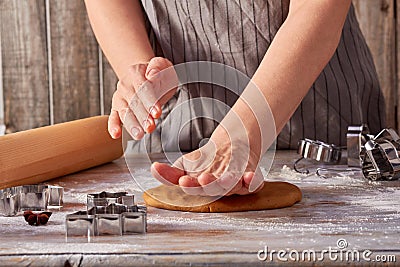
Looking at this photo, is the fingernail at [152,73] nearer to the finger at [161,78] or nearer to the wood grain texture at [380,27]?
the finger at [161,78]

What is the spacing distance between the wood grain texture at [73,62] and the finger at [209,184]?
56.5 inches

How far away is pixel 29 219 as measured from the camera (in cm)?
82

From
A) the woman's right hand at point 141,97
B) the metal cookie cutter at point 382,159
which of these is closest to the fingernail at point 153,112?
the woman's right hand at point 141,97

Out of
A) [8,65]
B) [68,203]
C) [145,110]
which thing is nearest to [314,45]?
[145,110]

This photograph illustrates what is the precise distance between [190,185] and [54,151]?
32 centimetres

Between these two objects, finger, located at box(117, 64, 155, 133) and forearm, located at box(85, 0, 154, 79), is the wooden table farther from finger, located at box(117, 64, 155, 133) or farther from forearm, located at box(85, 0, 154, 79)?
forearm, located at box(85, 0, 154, 79)

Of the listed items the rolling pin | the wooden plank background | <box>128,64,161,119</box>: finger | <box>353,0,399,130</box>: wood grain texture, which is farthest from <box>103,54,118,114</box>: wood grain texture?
<box>128,64,161,119</box>: finger

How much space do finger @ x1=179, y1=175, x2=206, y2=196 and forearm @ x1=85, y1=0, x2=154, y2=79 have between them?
378mm

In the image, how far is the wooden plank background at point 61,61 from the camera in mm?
2207

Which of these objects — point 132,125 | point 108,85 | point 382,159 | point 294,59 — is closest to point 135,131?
point 132,125

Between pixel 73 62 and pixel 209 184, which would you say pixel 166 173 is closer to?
pixel 209 184

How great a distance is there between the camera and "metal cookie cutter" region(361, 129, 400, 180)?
109 cm

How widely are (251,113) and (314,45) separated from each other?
7.0 inches

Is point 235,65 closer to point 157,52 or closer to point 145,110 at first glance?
point 157,52
